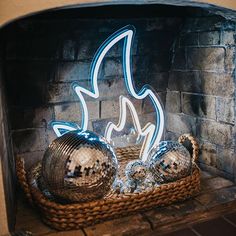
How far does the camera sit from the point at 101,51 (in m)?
1.69

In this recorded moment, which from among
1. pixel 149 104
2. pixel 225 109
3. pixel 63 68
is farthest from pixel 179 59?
pixel 63 68

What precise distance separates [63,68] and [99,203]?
88 cm

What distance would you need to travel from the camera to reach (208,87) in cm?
185

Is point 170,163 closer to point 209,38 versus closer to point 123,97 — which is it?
point 123,97

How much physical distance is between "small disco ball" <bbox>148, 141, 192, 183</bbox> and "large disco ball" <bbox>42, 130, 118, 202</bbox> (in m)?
0.30

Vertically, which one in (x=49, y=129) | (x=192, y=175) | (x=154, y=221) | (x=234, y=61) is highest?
(x=234, y=61)

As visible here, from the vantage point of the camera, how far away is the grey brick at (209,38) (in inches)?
68.9

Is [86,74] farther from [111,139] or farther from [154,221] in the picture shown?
[154,221]

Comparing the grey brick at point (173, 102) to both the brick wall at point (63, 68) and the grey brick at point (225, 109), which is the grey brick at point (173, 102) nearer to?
the brick wall at point (63, 68)

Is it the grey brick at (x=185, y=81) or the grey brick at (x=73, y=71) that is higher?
the grey brick at (x=73, y=71)

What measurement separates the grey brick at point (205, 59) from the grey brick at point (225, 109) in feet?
0.65

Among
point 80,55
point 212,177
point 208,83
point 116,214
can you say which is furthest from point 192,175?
point 80,55

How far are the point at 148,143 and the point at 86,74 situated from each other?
0.60 m

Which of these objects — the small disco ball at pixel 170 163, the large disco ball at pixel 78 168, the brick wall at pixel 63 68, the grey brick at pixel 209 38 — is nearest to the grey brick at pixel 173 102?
the brick wall at pixel 63 68
